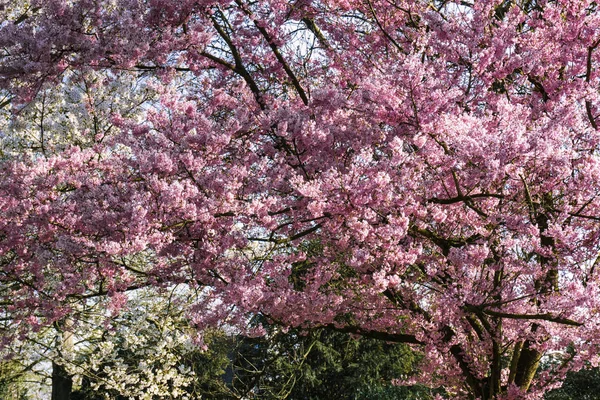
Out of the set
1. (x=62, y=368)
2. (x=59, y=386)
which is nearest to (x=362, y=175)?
(x=62, y=368)

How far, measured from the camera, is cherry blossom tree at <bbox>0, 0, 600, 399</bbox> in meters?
5.49

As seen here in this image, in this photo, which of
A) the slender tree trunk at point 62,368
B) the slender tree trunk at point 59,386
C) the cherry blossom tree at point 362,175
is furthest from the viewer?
the slender tree trunk at point 59,386

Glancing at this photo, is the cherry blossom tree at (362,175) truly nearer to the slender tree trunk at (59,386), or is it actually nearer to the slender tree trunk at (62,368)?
the slender tree trunk at (62,368)

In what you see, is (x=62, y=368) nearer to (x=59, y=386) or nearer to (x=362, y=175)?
(x=59, y=386)

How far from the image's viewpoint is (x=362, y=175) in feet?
19.0

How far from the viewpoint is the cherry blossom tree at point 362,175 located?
549 cm

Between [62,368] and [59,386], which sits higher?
[62,368]

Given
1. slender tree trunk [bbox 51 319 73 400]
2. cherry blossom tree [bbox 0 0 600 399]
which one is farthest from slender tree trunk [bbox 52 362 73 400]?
cherry blossom tree [bbox 0 0 600 399]

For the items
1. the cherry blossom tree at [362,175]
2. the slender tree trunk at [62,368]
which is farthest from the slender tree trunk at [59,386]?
the cherry blossom tree at [362,175]

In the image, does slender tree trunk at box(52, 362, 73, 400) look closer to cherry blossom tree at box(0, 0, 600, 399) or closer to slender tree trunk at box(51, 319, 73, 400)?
slender tree trunk at box(51, 319, 73, 400)

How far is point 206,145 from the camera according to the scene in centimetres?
602

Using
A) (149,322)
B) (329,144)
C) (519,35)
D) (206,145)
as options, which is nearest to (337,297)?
(329,144)

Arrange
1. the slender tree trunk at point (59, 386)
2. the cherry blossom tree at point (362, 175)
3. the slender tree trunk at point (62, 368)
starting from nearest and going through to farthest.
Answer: the cherry blossom tree at point (362, 175) → the slender tree trunk at point (62, 368) → the slender tree trunk at point (59, 386)

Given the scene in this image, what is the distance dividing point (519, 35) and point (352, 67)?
199 centimetres
